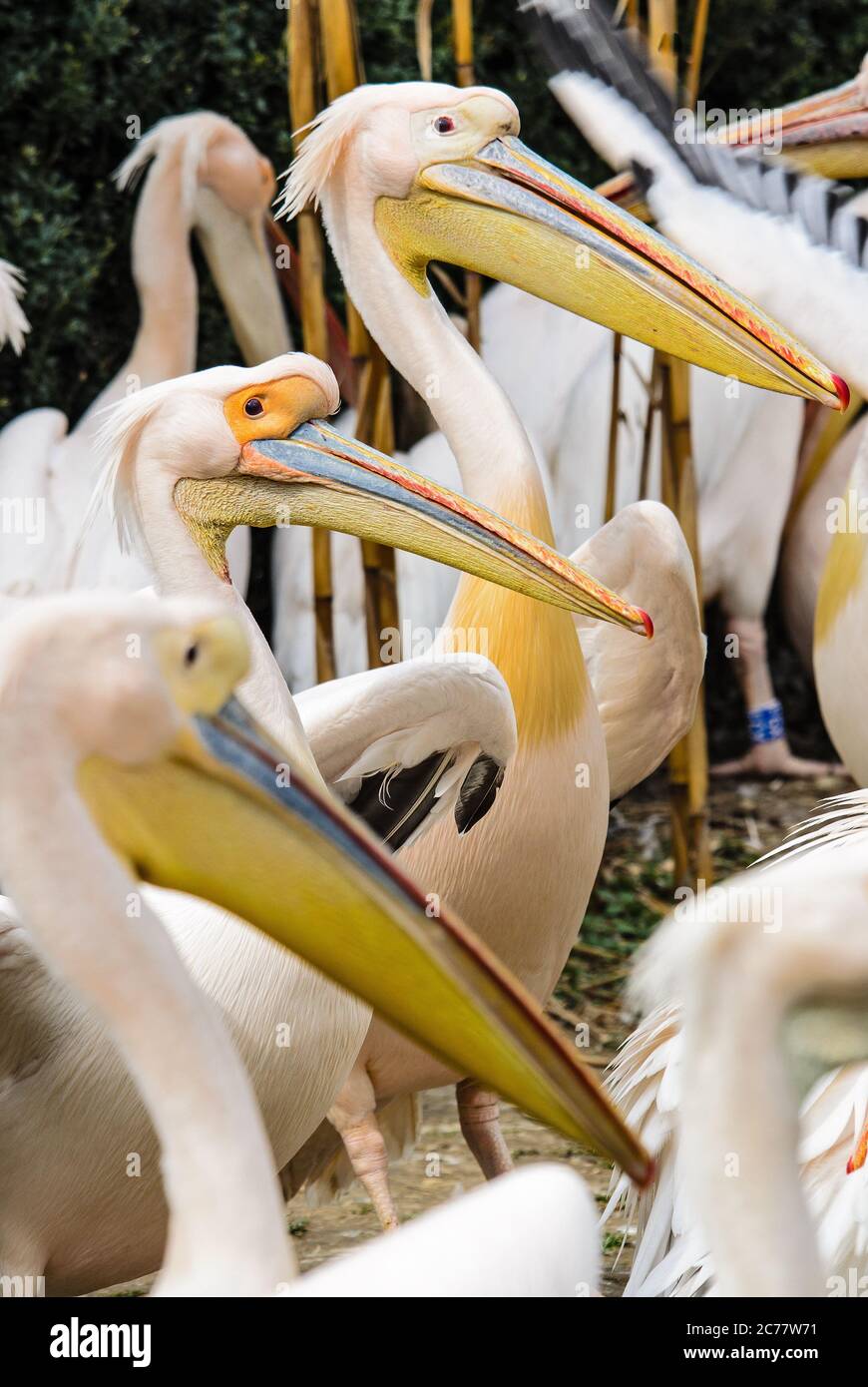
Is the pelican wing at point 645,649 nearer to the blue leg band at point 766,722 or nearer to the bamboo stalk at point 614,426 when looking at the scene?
the bamboo stalk at point 614,426

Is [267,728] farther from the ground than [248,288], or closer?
closer

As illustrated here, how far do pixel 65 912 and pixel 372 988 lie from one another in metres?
0.25

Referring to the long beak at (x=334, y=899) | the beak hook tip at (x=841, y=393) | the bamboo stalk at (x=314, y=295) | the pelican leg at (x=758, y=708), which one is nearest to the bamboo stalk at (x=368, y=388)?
the bamboo stalk at (x=314, y=295)

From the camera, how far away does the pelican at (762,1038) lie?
4.23 feet

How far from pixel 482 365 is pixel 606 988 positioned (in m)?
1.59

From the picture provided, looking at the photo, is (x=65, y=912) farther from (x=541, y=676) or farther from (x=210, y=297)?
(x=210, y=297)

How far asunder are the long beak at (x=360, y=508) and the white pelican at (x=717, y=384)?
0.84 metres

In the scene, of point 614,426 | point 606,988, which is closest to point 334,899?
point 614,426

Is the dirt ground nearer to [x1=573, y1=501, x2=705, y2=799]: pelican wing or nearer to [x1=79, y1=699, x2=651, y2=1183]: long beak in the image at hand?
[x1=573, y1=501, x2=705, y2=799]: pelican wing

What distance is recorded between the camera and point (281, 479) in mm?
2365

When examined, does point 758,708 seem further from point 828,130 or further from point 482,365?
point 482,365

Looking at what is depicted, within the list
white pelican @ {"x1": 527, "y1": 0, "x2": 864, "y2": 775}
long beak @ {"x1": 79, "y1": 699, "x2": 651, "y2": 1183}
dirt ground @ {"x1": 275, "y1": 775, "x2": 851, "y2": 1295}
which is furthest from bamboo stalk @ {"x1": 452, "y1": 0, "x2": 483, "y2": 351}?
long beak @ {"x1": 79, "y1": 699, "x2": 651, "y2": 1183}

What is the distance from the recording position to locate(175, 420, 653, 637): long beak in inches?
93.1

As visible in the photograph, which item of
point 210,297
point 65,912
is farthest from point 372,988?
point 210,297
